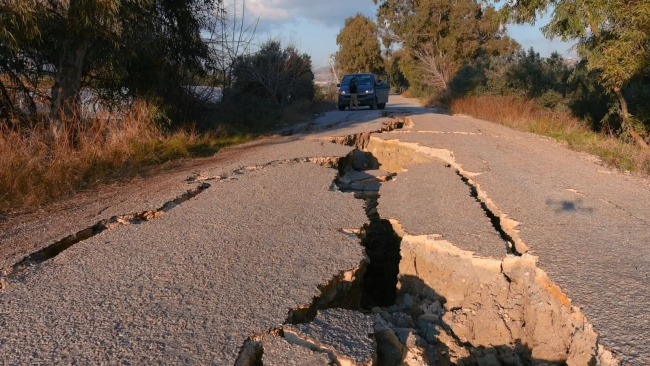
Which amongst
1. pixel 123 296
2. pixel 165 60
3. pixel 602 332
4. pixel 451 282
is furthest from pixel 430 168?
pixel 165 60

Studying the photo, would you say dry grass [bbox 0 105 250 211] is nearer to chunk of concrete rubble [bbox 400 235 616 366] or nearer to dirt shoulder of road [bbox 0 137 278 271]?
dirt shoulder of road [bbox 0 137 278 271]

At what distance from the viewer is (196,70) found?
37.6 feet

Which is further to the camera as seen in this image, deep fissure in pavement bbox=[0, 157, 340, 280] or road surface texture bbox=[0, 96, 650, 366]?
deep fissure in pavement bbox=[0, 157, 340, 280]

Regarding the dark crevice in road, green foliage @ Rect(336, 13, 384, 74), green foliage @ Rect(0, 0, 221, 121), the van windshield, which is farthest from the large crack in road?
green foliage @ Rect(336, 13, 384, 74)

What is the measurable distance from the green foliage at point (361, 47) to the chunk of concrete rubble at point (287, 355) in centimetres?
4761

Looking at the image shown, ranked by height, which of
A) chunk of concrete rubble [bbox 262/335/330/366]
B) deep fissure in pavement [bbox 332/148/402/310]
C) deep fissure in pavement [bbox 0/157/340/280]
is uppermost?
deep fissure in pavement [bbox 0/157/340/280]

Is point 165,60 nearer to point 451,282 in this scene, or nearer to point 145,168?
point 145,168

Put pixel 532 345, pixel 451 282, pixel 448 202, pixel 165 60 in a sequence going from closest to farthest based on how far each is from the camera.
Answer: pixel 532 345
pixel 451 282
pixel 448 202
pixel 165 60

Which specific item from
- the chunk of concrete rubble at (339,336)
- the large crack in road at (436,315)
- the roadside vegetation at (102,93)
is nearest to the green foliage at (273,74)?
the roadside vegetation at (102,93)

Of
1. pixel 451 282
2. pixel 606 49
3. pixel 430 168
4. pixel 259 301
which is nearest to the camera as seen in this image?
pixel 259 301

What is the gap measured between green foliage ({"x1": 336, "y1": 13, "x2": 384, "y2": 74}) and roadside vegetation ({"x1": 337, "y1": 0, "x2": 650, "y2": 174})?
13.6m

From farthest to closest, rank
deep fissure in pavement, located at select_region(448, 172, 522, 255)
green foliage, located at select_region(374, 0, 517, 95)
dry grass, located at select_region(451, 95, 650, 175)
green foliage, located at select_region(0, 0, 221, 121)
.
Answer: green foliage, located at select_region(374, 0, 517, 95) → dry grass, located at select_region(451, 95, 650, 175) → green foliage, located at select_region(0, 0, 221, 121) → deep fissure in pavement, located at select_region(448, 172, 522, 255)

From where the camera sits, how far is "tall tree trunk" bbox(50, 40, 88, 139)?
838 cm

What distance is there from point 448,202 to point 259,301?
9.42 feet
